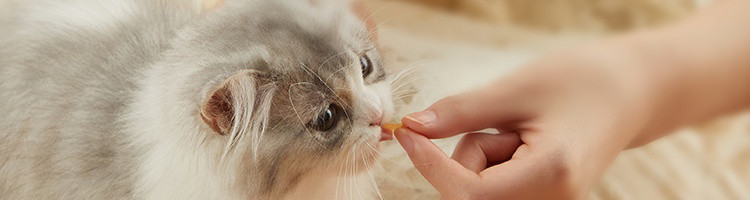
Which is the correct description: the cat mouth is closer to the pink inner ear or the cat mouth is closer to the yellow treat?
the yellow treat

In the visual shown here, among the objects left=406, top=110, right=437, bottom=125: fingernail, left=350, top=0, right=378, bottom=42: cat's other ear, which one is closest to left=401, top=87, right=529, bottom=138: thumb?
left=406, top=110, right=437, bottom=125: fingernail

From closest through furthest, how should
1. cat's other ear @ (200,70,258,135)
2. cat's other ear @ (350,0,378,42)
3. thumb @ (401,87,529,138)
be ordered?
cat's other ear @ (200,70,258,135) < thumb @ (401,87,529,138) < cat's other ear @ (350,0,378,42)

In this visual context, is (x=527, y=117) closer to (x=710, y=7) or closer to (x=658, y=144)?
(x=710, y=7)

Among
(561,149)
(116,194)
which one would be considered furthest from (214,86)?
(561,149)

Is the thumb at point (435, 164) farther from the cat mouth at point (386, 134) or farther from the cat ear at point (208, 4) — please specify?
the cat ear at point (208, 4)

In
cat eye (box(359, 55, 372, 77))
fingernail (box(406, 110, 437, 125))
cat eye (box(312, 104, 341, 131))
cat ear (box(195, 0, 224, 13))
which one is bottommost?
cat eye (box(312, 104, 341, 131))

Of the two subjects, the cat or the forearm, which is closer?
the cat
